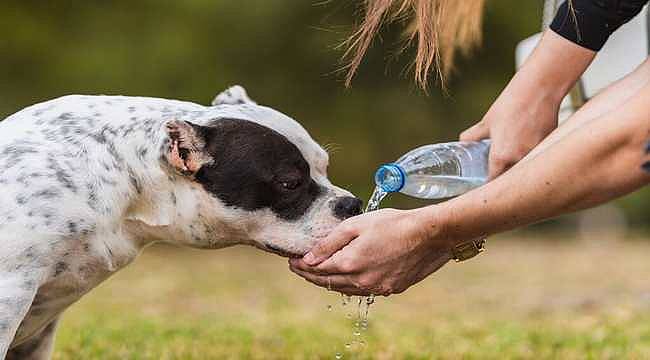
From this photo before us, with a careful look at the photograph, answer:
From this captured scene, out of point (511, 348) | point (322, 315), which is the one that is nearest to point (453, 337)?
point (511, 348)

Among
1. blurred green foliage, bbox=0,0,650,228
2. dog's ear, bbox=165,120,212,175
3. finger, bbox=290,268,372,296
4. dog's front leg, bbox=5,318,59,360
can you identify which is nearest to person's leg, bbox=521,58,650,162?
finger, bbox=290,268,372,296

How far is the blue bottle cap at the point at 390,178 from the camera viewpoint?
Answer: 3.40 meters

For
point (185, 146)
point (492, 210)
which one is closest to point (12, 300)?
point (185, 146)

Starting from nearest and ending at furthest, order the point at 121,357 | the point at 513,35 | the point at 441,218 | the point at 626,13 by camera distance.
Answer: the point at 441,218 → the point at 626,13 → the point at 121,357 → the point at 513,35

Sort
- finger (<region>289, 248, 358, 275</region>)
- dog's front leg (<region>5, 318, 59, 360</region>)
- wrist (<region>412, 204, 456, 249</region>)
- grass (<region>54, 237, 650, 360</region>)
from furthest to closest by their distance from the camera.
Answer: grass (<region>54, 237, 650, 360</region>), dog's front leg (<region>5, 318, 59, 360</region>), finger (<region>289, 248, 358, 275</region>), wrist (<region>412, 204, 456, 249</region>)

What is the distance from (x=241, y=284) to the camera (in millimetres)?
7672

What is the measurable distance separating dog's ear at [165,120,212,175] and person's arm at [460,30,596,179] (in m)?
0.90

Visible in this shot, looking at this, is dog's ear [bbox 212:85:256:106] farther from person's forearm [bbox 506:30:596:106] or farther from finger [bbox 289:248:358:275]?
person's forearm [bbox 506:30:596:106]

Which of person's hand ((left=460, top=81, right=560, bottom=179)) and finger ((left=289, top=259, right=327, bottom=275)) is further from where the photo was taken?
person's hand ((left=460, top=81, right=560, bottom=179))

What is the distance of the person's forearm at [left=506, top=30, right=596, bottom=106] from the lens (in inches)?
133

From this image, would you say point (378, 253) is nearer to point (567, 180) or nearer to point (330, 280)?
point (330, 280)

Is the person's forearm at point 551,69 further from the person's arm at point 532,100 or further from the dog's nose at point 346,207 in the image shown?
the dog's nose at point 346,207

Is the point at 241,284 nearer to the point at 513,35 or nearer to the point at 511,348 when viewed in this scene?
the point at 511,348

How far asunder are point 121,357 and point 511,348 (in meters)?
1.49
